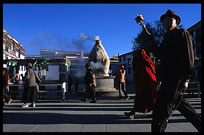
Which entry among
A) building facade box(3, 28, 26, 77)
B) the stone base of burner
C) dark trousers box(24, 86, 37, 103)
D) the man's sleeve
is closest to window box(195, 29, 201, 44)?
building facade box(3, 28, 26, 77)

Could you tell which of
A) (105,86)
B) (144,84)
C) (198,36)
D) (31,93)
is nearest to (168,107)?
(144,84)

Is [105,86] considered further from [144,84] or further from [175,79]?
[175,79]

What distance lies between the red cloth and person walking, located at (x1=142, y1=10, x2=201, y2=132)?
66.6 inches

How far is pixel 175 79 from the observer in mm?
3025

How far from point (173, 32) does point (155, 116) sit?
1.21 m

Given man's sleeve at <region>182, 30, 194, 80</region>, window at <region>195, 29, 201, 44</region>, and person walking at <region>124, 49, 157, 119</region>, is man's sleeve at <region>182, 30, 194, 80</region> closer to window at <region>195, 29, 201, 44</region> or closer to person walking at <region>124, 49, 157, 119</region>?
person walking at <region>124, 49, 157, 119</region>

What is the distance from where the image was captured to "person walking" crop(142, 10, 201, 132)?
3.00 meters

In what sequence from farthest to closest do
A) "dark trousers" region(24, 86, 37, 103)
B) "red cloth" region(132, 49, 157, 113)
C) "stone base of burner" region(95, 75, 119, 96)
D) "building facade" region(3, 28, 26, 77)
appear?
"building facade" region(3, 28, 26, 77) → "stone base of burner" region(95, 75, 119, 96) → "dark trousers" region(24, 86, 37, 103) → "red cloth" region(132, 49, 157, 113)

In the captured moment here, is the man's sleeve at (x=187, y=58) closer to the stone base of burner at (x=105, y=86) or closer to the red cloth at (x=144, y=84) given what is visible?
the red cloth at (x=144, y=84)

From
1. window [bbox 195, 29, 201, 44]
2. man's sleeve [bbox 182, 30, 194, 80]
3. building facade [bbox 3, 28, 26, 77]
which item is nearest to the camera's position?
man's sleeve [bbox 182, 30, 194, 80]

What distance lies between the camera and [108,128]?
4.32 meters

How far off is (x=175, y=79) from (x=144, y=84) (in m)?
1.95

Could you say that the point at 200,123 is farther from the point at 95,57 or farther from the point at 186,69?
the point at 95,57

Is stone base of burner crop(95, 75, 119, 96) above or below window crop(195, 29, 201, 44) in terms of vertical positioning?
below
